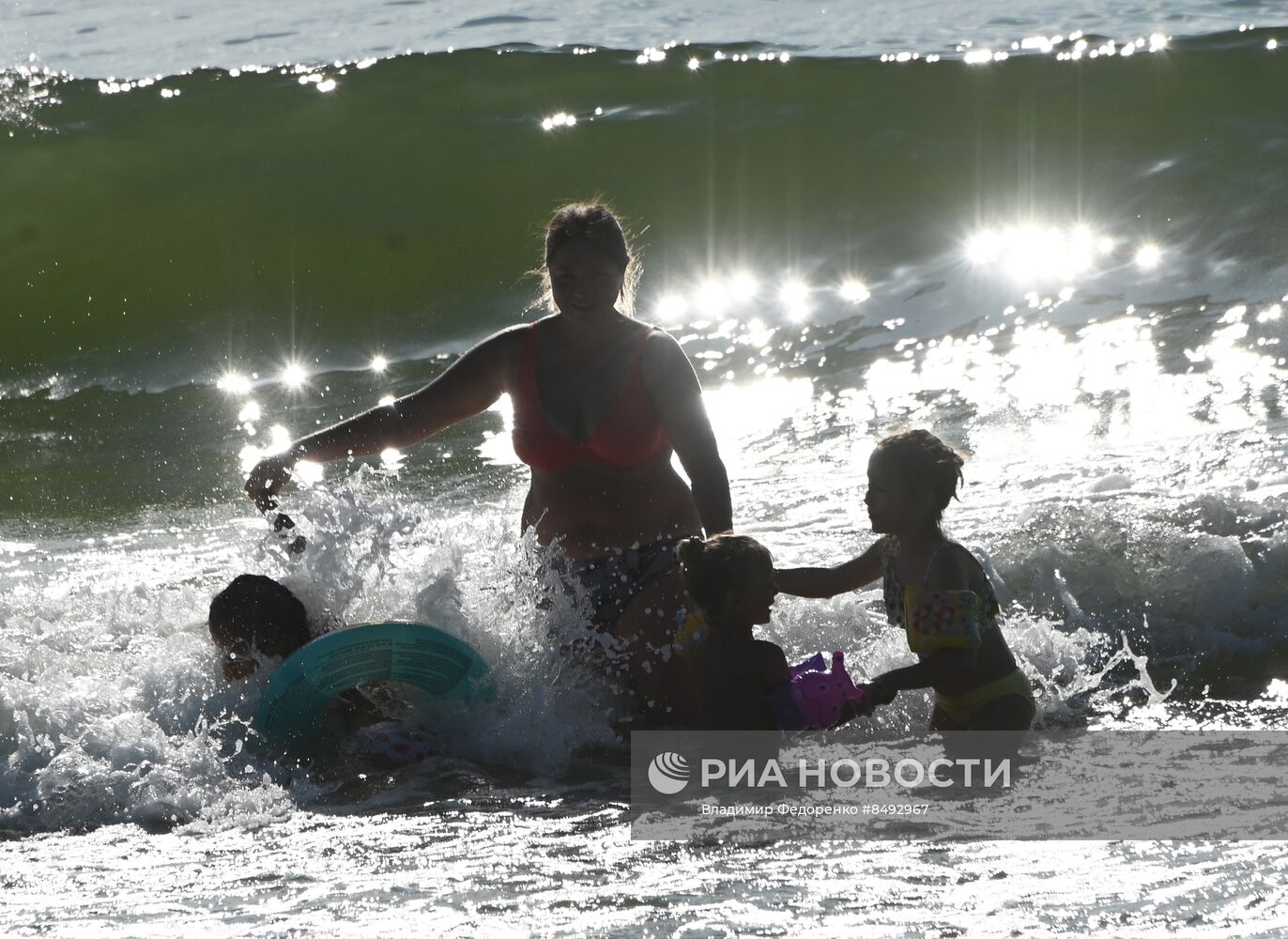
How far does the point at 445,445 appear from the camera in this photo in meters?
8.72

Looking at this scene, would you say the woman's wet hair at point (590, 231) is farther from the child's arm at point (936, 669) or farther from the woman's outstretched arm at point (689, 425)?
the child's arm at point (936, 669)

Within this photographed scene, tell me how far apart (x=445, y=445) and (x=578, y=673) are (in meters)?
4.33

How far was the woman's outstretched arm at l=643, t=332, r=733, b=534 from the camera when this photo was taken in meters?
4.25

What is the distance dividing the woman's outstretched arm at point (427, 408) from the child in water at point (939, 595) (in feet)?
4.38

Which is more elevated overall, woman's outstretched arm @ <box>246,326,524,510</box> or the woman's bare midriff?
woman's outstretched arm @ <box>246,326,524,510</box>

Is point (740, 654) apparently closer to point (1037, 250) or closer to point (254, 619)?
point (254, 619)

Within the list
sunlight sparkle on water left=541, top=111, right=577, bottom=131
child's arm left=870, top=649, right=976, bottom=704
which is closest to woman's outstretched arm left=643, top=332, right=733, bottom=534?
child's arm left=870, top=649, right=976, bottom=704

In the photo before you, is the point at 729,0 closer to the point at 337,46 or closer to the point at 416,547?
the point at 337,46

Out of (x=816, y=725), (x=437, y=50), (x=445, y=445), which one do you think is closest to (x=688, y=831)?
(x=816, y=725)

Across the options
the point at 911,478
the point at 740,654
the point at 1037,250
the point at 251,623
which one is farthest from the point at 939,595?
the point at 1037,250

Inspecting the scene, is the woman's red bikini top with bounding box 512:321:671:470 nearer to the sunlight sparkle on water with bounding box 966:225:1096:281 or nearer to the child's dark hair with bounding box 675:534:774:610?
the child's dark hair with bounding box 675:534:774:610

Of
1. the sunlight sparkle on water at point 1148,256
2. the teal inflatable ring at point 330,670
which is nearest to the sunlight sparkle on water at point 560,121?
the sunlight sparkle on water at point 1148,256

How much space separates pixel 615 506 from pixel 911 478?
101 centimetres

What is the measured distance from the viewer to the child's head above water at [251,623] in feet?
15.2
